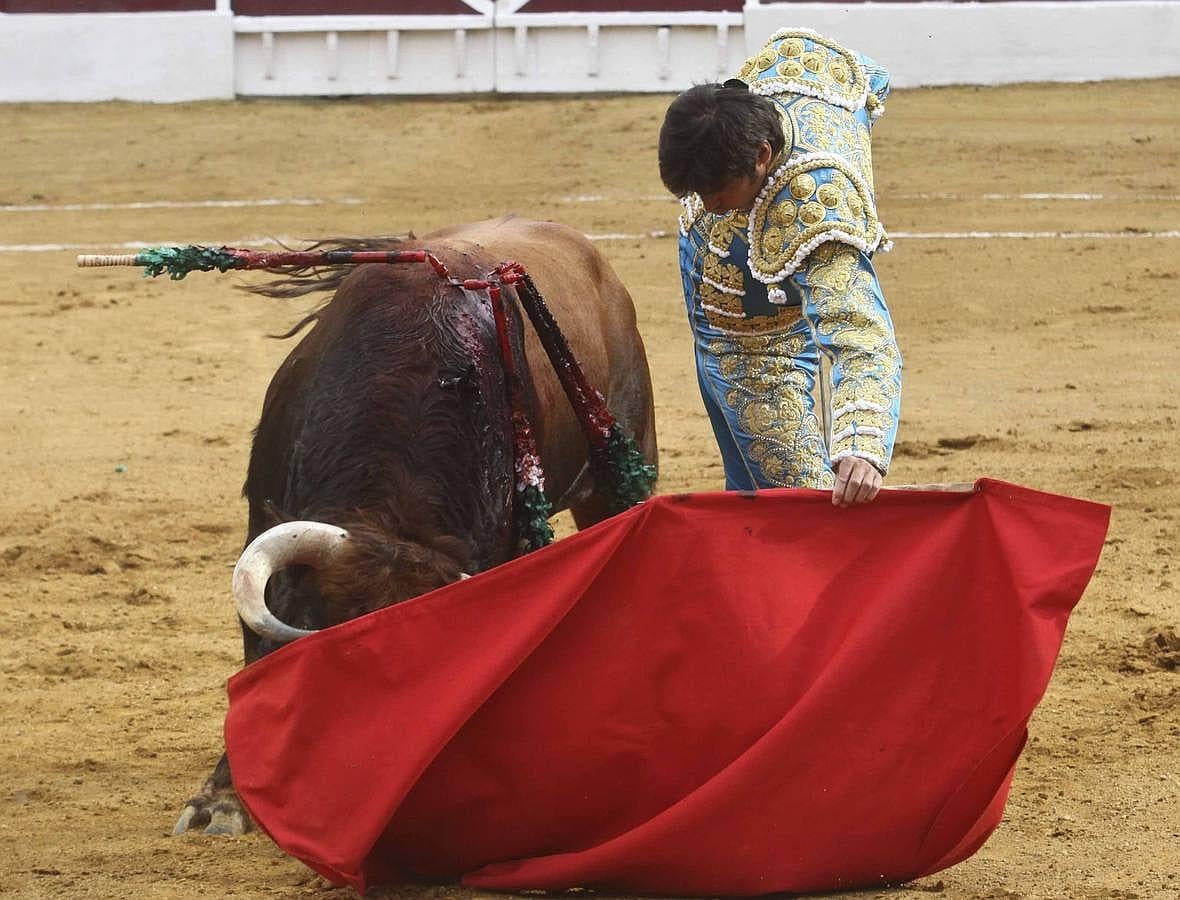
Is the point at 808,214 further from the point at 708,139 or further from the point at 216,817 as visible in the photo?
the point at 216,817

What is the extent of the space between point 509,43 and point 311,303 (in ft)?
13.2

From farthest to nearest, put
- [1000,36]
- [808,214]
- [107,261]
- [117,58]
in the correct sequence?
[117,58] → [1000,36] → [808,214] → [107,261]

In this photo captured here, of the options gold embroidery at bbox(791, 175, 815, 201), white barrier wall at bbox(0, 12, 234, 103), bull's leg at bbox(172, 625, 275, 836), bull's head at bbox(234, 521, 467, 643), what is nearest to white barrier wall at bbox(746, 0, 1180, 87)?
white barrier wall at bbox(0, 12, 234, 103)

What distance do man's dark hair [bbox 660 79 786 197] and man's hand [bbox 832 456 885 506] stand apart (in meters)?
0.51

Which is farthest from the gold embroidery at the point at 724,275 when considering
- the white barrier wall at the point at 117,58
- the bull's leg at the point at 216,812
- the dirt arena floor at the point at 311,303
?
the white barrier wall at the point at 117,58

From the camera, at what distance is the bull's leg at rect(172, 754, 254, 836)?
3254mm

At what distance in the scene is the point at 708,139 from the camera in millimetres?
2928

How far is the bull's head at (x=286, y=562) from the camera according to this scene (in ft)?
8.79

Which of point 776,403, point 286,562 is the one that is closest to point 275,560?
point 286,562

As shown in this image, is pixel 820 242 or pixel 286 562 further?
pixel 820 242

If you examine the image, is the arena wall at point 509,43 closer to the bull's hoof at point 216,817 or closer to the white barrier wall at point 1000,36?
the white barrier wall at point 1000,36

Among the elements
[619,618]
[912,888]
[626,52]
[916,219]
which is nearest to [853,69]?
[619,618]

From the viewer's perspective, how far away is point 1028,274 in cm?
847

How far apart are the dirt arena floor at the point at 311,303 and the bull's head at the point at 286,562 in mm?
440
